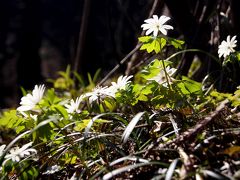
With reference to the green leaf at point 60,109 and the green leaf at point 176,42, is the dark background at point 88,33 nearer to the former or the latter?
the green leaf at point 176,42

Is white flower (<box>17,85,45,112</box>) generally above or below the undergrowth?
above

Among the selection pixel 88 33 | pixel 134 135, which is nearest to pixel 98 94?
pixel 134 135

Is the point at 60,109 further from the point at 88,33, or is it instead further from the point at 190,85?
the point at 88,33

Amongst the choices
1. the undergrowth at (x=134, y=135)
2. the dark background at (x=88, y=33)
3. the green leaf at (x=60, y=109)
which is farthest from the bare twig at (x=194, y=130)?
the dark background at (x=88, y=33)

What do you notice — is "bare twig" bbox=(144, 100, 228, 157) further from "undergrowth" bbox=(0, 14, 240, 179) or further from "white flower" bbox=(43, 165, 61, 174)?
"white flower" bbox=(43, 165, 61, 174)

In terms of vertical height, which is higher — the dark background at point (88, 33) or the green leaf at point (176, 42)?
the green leaf at point (176, 42)

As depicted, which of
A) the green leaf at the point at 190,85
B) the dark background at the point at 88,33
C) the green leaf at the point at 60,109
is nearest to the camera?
the green leaf at the point at 60,109

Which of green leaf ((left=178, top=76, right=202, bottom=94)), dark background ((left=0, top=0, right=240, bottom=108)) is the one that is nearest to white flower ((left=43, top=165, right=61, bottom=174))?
green leaf ((left=178, top=76, right=202, bottom=94))

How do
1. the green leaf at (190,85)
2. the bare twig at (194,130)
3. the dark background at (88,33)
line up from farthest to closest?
the dark background at (88,33), the green leaf at (190,85), the bare twig at (194,130)

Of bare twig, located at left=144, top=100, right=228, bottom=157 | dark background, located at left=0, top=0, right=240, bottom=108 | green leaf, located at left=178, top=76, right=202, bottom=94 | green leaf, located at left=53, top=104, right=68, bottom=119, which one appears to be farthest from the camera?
→ dark background, located at left=0, top=0, right=240, bottom=108
